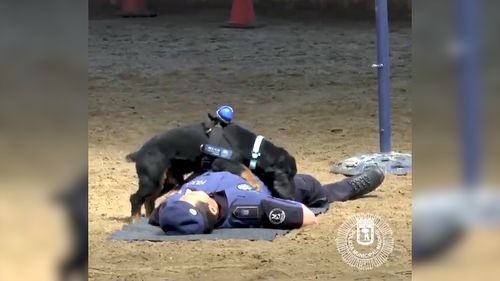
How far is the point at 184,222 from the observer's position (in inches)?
122

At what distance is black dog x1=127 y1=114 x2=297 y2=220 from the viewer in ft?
11.0

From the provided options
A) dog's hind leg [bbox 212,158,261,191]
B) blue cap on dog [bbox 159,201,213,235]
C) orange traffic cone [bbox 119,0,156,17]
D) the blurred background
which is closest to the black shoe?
dog's hind leg [bbox 212,158,261,191]

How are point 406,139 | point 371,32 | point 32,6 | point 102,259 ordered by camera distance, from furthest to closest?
point 371,32
point 406,139
point 102,259
point 32,6

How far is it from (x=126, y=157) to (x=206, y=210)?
29.9 inches

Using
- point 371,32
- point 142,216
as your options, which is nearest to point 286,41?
point 371,32

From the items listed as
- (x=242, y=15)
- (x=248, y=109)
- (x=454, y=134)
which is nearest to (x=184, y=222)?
(x=242, y=15)

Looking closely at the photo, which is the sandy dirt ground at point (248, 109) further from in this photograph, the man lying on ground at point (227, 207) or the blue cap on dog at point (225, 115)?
the blue cap on dog at point (225, 115)

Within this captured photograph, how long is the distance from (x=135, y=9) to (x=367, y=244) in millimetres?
1302

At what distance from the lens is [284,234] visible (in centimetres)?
317

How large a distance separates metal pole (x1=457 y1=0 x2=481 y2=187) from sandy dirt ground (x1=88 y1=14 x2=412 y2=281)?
62 cm

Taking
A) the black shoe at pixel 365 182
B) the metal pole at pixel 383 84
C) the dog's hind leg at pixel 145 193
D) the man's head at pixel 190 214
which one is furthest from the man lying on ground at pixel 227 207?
the metal pole at pixel 383 84

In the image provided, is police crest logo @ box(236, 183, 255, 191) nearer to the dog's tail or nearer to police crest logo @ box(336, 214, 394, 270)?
Answer: the dog's tail

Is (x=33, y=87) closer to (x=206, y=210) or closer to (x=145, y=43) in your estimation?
(x=206, y=210)

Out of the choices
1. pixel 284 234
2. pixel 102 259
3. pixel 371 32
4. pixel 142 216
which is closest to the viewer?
pixel 102 259
